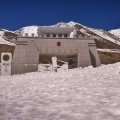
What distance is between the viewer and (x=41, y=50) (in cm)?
4078

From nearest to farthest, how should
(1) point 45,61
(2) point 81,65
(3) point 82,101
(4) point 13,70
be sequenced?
(3) point 82,101, (4) point 13,70, (2) point 81,65, (1) point 45,61

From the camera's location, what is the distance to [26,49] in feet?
133

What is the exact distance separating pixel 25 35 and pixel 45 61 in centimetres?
5382

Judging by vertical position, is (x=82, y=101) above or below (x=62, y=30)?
below

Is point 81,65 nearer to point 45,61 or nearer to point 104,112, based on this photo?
point 104,112

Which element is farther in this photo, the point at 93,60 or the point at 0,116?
the point at 93,60

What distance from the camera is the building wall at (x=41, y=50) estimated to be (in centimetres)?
3994

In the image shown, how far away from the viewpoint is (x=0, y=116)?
233 inches

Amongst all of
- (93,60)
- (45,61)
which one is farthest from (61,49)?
(45,61)

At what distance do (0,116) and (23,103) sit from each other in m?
1.70

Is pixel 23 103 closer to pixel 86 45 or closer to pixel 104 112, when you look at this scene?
pixel 104 112

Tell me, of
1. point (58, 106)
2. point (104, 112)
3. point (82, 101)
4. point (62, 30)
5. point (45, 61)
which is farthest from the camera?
point (45, 61)

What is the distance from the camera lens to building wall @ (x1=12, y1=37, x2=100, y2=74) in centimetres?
3994

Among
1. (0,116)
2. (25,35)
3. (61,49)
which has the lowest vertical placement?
(0,116)
